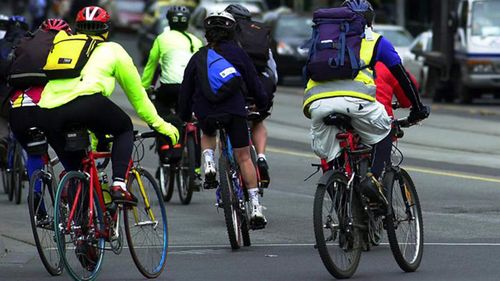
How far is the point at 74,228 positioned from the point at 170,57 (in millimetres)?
5879

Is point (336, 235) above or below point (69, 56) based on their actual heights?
below

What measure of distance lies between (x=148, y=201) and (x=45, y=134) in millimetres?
769

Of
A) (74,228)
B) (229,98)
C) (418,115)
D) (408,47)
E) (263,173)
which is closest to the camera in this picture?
(74,228)

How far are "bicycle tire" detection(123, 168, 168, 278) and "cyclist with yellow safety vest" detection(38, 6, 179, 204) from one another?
15 centimetres

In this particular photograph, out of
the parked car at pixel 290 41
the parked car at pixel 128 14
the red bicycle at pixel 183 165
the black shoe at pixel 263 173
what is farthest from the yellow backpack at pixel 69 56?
the parked car at pixel 128 14

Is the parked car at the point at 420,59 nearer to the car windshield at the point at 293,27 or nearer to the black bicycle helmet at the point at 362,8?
the car windshield at the point at 293,27

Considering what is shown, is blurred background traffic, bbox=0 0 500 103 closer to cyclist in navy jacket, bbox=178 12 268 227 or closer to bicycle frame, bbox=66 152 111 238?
cyclist in navy jacket, bbox=178 12 268 227

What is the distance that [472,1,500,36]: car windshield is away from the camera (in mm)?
28469

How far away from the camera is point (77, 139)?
371 inches

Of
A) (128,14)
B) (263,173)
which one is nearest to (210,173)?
(263,173)

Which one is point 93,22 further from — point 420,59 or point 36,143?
point 420,59

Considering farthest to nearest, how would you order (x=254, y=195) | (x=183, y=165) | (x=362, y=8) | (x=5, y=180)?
(x=5, y=180) < (x=183, y=165) < (x=254, y=195) < (x=362, y=8)

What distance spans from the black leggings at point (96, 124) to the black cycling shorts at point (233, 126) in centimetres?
172

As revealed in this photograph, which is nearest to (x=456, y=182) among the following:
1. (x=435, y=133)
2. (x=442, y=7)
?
(x=435, y=133)
